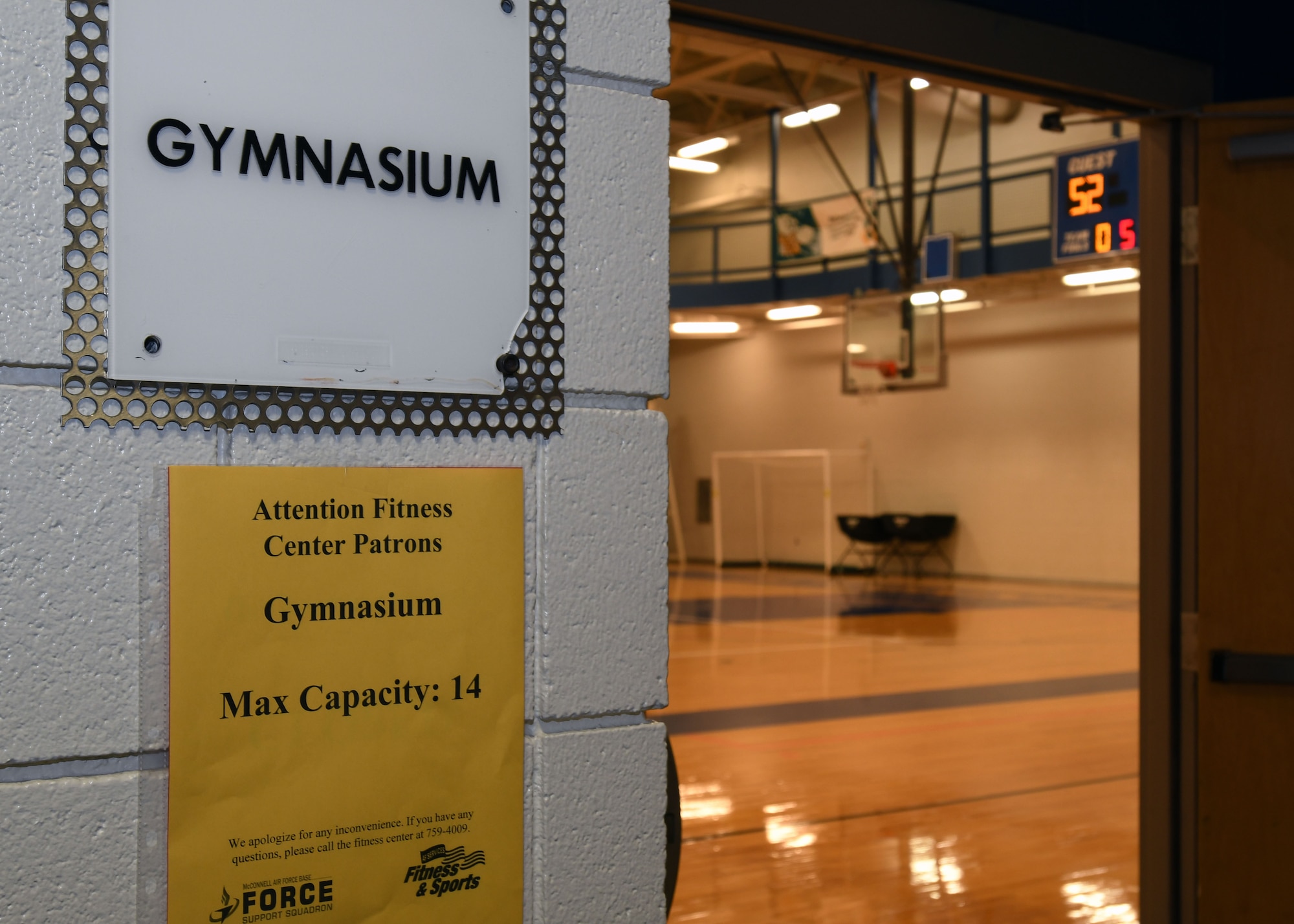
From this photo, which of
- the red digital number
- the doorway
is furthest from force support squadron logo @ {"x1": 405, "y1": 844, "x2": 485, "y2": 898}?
the red digital number

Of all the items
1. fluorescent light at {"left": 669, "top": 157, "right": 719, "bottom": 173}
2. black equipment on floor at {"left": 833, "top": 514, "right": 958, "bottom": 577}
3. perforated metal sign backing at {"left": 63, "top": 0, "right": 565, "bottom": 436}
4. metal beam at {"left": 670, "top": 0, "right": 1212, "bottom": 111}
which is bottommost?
A: black equipment on floor at {"left": 833, "top": 514, "right": 958, "bottom": 577}

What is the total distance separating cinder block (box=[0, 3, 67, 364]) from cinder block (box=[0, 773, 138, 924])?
1.39ft

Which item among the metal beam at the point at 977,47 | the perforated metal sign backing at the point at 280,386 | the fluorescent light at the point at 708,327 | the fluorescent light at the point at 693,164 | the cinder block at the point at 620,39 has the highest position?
the fluorescent light at the point at 693,164

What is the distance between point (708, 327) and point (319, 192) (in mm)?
19157

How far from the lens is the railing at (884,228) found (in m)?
15.5

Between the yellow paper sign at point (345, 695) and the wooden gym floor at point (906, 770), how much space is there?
2750 millimetres

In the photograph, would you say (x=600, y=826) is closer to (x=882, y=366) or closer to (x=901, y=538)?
(x=882, y=366)

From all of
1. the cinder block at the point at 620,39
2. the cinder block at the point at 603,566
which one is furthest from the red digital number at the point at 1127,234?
the cinder block at the point at 603,566

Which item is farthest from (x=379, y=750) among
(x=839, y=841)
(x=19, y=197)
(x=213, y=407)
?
(x=839, y=841)

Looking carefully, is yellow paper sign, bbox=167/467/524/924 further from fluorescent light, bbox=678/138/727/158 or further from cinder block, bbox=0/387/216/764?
fluorescent light, bbox=678/138/727/158

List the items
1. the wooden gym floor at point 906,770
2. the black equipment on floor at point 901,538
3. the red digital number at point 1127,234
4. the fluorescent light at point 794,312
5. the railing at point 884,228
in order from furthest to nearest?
the fluorescent light at point 794,312
the black equipment on floor at point 901,538
the railing at point 884,228
the red digital number at point 1127,234
the wooden gym floor at point 906,770

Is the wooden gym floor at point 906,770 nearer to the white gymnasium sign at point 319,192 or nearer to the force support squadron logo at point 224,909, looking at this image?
the force support squadron logo at point 224,909

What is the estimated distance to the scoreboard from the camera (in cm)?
1127

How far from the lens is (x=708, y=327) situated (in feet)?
66.6
